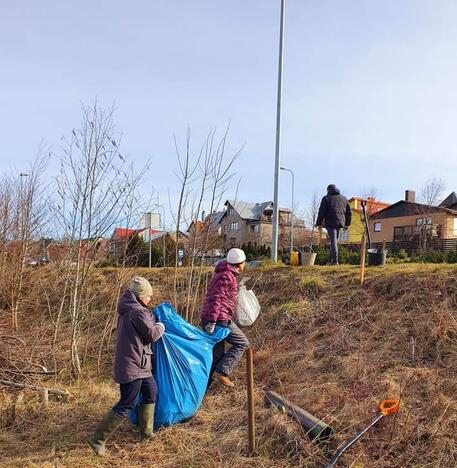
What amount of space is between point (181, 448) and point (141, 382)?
0.61 meters

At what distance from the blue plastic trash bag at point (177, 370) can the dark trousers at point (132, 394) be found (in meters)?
0.10

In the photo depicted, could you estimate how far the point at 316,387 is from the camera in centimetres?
470

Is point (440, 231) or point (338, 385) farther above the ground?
point (440, 231)

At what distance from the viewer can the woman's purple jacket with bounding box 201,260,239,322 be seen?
4.84 meters

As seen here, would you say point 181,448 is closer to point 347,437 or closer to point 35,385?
point 347,437

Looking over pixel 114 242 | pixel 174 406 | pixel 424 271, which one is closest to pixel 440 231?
pixel 424 271

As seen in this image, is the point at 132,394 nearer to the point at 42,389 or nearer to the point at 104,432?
the point at 104,432

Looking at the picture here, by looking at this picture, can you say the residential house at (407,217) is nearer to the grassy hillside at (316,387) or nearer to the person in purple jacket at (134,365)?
the grassy hillside at (316,387)

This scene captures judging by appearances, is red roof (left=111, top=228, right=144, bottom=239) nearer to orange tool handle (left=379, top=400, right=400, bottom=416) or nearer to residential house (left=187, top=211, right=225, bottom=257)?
residential house (left=187, top=211, right=225, bottom=257)

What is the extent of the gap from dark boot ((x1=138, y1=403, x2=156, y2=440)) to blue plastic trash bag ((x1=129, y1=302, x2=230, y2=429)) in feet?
0.29

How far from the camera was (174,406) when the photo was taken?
419 cm

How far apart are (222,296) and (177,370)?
37.7 inches

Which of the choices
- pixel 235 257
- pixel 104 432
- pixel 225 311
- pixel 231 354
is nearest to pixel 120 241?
pixel 235 257

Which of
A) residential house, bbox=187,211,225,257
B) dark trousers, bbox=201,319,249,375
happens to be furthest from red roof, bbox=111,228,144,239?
dark trousers, bbox=201,319,249,375
